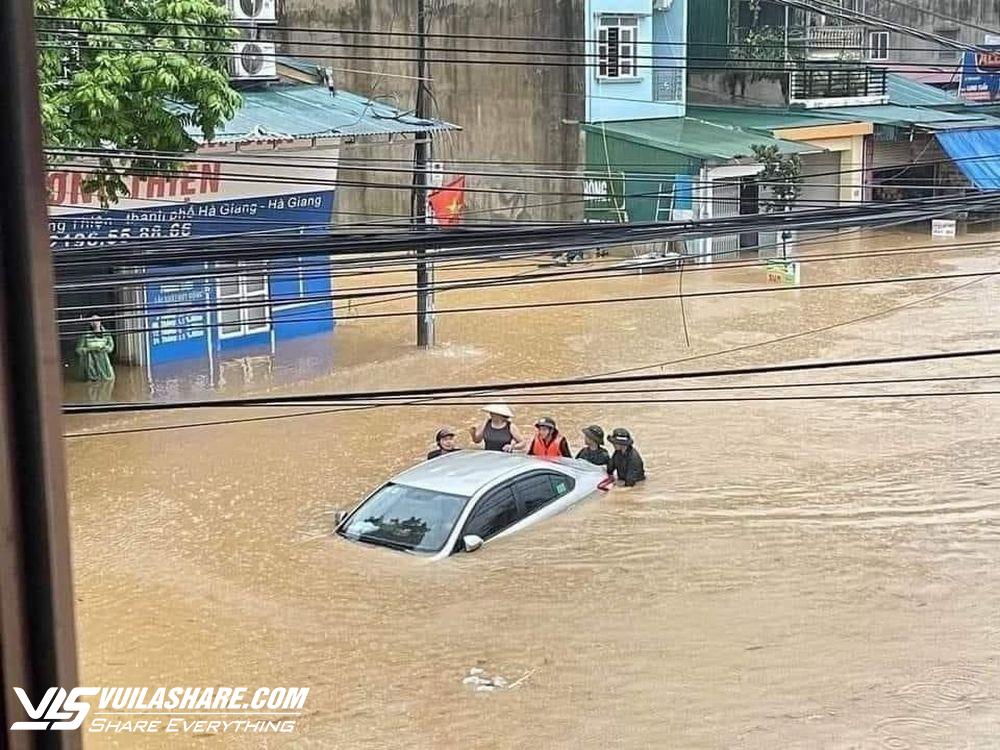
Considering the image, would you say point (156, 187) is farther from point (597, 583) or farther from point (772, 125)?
point (772, 125)

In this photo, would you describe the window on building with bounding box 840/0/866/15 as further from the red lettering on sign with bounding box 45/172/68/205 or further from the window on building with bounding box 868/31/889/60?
the red lettering on sign with bounding box 45/172/68/205

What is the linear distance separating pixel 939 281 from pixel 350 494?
9.63m

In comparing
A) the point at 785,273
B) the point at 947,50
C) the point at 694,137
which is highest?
the point at 947,50

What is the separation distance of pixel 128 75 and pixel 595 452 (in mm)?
3856

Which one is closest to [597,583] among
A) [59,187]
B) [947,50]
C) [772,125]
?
[59,187]

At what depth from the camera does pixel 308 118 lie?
11836 millimetres

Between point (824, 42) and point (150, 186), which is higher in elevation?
point (824, 42)

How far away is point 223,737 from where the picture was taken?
4.82 metres

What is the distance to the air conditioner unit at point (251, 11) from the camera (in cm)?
1154

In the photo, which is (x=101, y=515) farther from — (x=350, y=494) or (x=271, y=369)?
(x=271, y=369)

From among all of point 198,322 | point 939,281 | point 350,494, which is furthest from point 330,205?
point 939,281

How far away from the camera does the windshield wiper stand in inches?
252

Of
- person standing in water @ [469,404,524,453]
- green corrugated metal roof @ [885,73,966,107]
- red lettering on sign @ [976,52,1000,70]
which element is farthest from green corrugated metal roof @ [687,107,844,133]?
person standing in water @ [469,404,524,453]

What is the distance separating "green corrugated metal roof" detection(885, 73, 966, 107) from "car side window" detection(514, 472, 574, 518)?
1594cm
